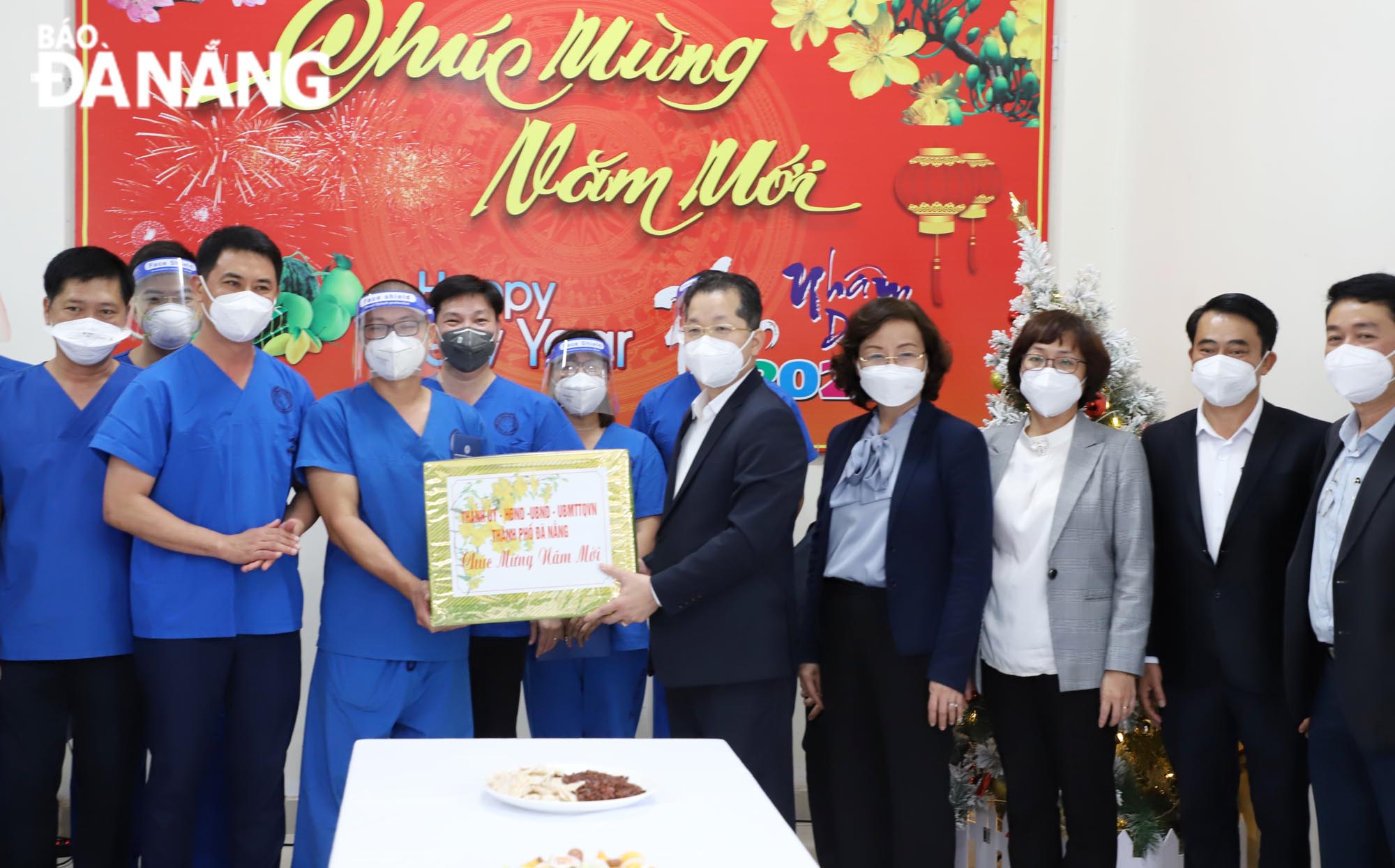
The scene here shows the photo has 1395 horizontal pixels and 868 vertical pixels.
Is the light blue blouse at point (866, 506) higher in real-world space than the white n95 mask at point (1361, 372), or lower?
lower

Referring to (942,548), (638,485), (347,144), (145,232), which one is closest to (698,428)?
(638,485)

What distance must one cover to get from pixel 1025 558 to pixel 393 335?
5.45 ft

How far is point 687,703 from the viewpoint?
9.56ft

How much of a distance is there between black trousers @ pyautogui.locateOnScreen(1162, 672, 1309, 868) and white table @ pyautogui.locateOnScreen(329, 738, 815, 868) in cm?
138

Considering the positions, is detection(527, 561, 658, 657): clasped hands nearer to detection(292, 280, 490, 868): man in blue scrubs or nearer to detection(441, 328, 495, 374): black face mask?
detection(292, 280, 490, 868): man in blue scrubs

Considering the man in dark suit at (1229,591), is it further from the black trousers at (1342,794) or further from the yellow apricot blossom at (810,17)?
Answer: the yellow apricot blossom at (810,17)

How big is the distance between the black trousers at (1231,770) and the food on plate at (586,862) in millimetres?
1849

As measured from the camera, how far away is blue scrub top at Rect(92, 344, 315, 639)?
2.68m

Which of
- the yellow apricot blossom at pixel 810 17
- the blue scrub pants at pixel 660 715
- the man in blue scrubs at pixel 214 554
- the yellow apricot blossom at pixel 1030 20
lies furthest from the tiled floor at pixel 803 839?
A: the yellow apricot blossom at pixel 1030 20

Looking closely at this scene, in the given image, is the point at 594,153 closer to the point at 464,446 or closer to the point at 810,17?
the point at 810,17

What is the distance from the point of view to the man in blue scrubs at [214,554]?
266 centimetres

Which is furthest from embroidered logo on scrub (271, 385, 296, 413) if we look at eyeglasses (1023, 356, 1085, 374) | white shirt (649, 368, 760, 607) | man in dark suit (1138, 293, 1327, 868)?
man in dark suit (1138, 293, 1327, 868)

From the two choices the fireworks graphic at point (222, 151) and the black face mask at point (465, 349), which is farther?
the fireworks graphic at point (222, 151)

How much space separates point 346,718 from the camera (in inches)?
108
